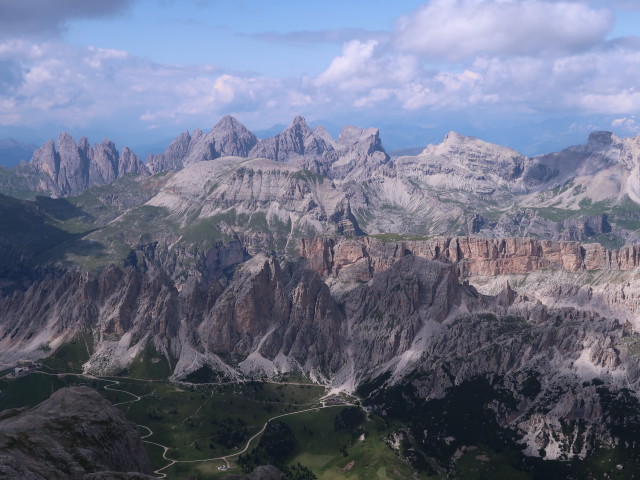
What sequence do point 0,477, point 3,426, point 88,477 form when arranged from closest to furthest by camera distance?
point 0,477 → point 88,477 → point 3,426

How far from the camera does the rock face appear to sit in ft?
476

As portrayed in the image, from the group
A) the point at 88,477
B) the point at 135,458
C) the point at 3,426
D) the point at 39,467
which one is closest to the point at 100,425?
the point at 135,458

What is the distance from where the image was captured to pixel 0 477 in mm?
130250

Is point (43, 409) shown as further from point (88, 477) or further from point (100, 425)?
point (88, 477)

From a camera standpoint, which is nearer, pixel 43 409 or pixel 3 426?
pixel 3 426

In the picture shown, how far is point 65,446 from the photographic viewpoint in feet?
565

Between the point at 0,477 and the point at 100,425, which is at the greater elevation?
the point at 0,477

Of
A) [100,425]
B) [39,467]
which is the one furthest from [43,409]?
[39,467]

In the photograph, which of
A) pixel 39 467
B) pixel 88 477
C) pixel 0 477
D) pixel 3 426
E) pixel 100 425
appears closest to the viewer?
pixel 0 477

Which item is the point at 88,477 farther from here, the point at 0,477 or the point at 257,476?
the point at 257,476

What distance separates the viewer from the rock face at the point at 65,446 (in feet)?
476

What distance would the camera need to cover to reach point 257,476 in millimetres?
151500

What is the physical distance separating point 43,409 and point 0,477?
7035cm

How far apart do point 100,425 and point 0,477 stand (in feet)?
210
